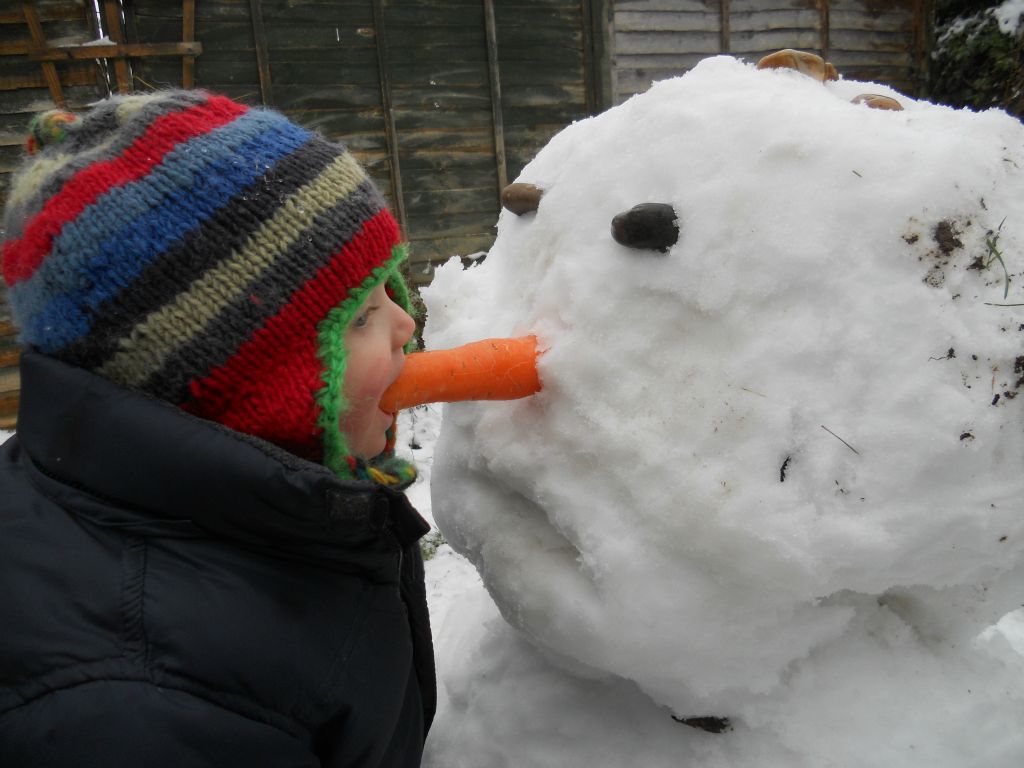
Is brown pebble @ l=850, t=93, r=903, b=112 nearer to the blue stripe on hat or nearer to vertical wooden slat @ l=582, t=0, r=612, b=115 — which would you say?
the blue stripe on hat

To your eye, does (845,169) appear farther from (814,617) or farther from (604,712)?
(604,712)

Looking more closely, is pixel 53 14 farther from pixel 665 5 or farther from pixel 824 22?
pixel 824 22

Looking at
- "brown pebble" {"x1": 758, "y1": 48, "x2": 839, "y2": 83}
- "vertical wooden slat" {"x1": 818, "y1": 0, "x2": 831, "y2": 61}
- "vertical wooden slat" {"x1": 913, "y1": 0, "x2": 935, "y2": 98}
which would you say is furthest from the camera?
"vertical wooden slat" {"x1": 913, "y1": 0, "x2": 935, "y2": 98}

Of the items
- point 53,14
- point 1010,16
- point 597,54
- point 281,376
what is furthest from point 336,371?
point 1010,16

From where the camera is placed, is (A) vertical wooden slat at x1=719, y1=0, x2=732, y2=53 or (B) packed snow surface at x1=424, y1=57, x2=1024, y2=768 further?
(A) vertical wooden slat at x1=719, y1=0, x2=732, y2=53

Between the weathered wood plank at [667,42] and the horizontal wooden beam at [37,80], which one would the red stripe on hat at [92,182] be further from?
the weathered wood plank at [667,42]

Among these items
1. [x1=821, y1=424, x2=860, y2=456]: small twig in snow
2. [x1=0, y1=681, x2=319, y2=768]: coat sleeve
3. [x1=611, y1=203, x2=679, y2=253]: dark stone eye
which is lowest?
[x1=0, y1=681, x2=319, y2=768]: coat sleeve

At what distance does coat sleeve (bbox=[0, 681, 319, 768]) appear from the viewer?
0.82 m

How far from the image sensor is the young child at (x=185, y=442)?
893mm

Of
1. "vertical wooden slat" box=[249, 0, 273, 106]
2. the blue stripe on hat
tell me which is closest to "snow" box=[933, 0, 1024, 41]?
"vertical wooden slat" box=[249, 0, 273, 106]

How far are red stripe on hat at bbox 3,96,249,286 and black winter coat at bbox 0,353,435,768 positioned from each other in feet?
0.50

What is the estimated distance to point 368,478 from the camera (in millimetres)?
1191

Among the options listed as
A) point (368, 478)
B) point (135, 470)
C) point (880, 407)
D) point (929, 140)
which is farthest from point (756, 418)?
point (135, 470)

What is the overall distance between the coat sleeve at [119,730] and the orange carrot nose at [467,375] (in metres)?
0.55
